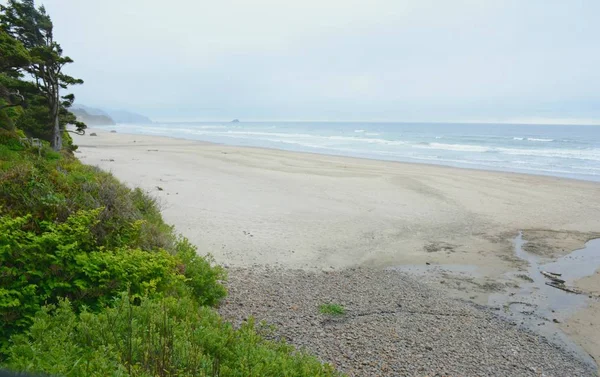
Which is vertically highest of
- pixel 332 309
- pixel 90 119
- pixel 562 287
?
pixel 90 119

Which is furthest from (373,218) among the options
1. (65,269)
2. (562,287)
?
(65,269)

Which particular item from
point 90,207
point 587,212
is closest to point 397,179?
point 587,212

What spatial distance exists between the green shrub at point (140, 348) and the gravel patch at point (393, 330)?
53.3 inches

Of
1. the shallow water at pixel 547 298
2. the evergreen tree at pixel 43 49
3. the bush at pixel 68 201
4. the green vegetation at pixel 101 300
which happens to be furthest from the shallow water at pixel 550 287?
the evergreen tree at pixel 43 49

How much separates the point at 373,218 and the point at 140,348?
11.5 metres

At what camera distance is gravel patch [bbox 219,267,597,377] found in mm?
5250

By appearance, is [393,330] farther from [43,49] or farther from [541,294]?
[43,49]

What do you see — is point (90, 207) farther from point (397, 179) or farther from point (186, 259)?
point (397, 179)

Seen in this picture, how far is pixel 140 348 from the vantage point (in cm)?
343

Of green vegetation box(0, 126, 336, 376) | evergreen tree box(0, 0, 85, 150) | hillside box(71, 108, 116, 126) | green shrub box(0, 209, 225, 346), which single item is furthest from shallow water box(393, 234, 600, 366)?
hillside box(71, 108, 116, 126)

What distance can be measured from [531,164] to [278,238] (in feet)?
112

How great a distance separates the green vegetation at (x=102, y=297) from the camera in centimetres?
331

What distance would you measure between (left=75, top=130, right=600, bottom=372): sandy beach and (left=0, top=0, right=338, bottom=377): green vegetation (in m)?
3.49

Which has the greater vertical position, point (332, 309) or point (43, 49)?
point (43, 49)
